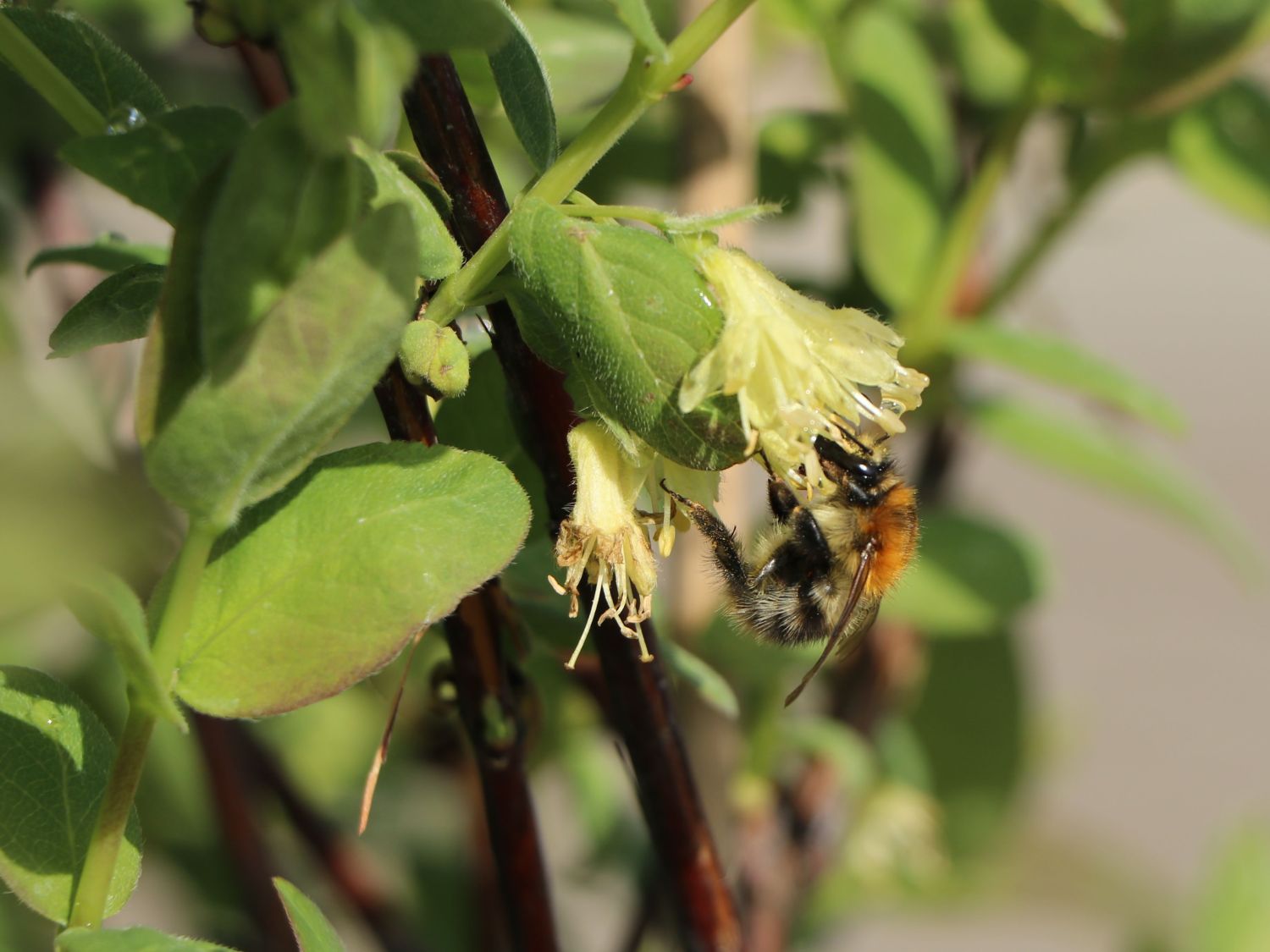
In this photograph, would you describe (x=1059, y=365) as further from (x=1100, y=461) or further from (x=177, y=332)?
(x=177, y=332)


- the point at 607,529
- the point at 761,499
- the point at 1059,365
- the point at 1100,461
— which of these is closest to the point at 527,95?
the point at 607,529

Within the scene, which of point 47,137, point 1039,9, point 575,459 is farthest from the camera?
point 47,137

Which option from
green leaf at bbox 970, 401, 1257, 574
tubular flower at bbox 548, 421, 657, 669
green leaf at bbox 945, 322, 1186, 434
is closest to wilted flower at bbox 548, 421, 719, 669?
tubular flower at bbox 548, 421, 657, 669

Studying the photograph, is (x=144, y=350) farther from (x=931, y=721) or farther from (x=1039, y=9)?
(x=931, y=721)

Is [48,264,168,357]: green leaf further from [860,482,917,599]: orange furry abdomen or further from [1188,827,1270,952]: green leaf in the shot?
[1188,827,1270,952]: green leaf

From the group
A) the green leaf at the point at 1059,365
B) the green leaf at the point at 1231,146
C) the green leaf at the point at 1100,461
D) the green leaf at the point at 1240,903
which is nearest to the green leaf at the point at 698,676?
the green leaf at the point at 1059,365

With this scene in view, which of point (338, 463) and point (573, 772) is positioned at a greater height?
point (338, 463)

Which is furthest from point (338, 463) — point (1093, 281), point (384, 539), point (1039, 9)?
point (1093, 281)
